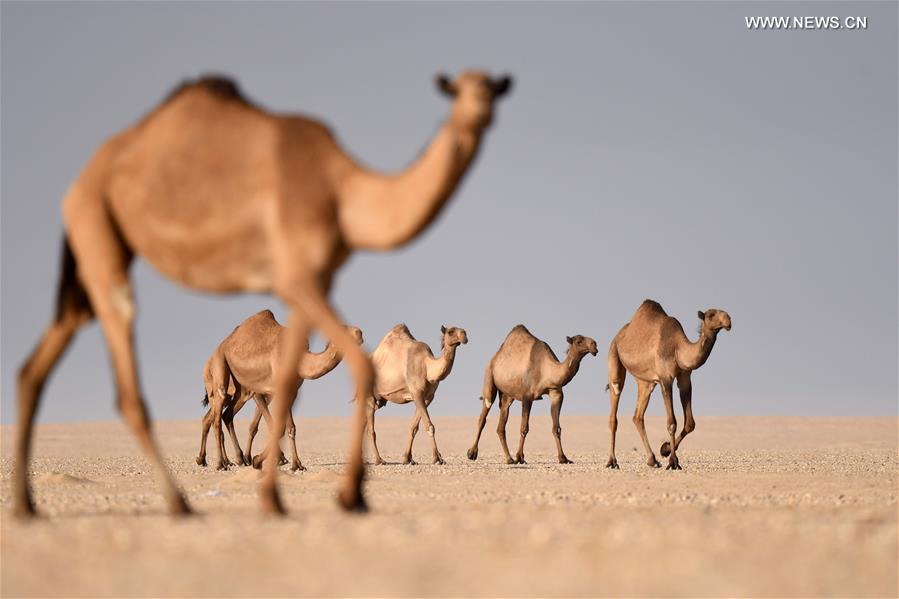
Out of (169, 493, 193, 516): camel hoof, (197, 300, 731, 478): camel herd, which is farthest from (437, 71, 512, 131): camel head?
(197, 300, 731, 478): camel herd

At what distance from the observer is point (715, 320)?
22859 millimetres

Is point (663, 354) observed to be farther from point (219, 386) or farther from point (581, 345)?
point (219, 386)

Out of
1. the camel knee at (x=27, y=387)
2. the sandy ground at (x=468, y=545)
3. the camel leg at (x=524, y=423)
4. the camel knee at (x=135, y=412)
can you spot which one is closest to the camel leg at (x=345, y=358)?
the sandy ground at (x=468, y=545)

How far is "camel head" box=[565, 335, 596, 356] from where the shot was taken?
2620cm

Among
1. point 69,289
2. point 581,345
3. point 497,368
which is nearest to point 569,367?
point 581,345

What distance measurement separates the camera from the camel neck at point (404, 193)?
9.26 m

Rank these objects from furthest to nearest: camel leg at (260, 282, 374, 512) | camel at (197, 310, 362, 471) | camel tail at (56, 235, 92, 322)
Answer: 1. camel at (197, 310, 362, 471)
2. camel tail at (56, 235, 92, 322)
3. camel leg at (260, 282, 374, 512)

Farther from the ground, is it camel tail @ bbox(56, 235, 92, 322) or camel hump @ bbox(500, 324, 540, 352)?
camel hump @ bbox(500, 324, 540, 352)

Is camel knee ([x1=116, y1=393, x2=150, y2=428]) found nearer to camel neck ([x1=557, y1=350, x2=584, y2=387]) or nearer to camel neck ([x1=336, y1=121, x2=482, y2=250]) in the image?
camel neck ([x1=336, y1=121, x2=482, y2=250])

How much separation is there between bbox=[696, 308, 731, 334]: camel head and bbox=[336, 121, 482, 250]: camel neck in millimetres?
14118

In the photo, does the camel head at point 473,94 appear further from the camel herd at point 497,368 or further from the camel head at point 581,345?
the camel head at point 581,345

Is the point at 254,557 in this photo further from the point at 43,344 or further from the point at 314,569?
the point at 43,344

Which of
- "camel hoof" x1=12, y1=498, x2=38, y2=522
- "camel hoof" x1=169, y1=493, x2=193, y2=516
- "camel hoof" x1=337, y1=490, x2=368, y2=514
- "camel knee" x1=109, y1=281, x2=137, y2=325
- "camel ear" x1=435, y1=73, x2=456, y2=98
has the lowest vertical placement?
"camel hoof" x1=12, y1=498, x2=38, y2=522

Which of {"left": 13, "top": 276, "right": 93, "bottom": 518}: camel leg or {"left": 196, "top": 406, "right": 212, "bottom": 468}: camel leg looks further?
{"left": 196, "top": 406, "right": 212, "bottom": 468}: camel leg
